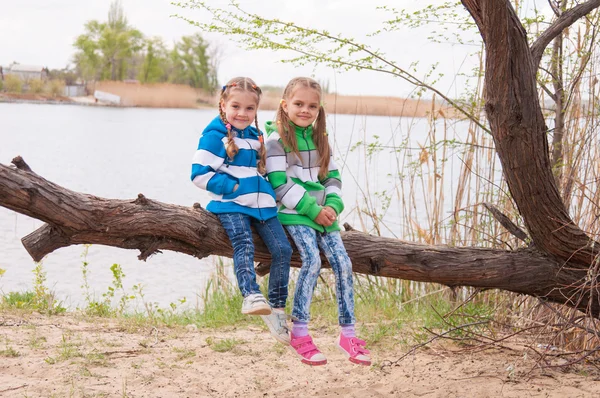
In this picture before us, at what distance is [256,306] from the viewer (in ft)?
9.60

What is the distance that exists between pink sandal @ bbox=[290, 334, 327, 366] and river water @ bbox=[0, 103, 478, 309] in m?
2.07

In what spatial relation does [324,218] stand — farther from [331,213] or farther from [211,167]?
[211,167]

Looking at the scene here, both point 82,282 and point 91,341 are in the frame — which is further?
point 82,282

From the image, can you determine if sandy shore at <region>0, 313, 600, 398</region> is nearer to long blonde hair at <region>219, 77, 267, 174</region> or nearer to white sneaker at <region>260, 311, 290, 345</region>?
white sneaker at <region>260, 311, 290, 345</region>

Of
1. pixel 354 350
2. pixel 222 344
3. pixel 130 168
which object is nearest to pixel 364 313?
pixel 222 344

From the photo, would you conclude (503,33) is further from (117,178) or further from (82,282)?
(117,178)

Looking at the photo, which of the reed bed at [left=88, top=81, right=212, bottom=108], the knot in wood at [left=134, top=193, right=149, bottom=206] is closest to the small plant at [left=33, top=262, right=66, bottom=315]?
the knot in wood at [left=134, top=193, right=149, bottom=206]

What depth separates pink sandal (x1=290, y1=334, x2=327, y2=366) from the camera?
3.03 m

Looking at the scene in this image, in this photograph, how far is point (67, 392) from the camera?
140 inches

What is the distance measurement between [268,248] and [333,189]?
0.46m

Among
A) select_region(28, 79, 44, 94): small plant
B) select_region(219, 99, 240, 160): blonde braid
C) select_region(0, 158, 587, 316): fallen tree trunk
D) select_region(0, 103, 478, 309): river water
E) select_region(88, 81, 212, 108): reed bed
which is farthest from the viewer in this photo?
select_region(28, 79, 44, 94): small plant

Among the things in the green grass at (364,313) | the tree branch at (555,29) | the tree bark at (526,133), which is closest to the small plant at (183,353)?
the green grass at (364,313)

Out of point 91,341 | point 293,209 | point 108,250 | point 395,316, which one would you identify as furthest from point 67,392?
point 108,250

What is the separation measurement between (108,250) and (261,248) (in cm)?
555
